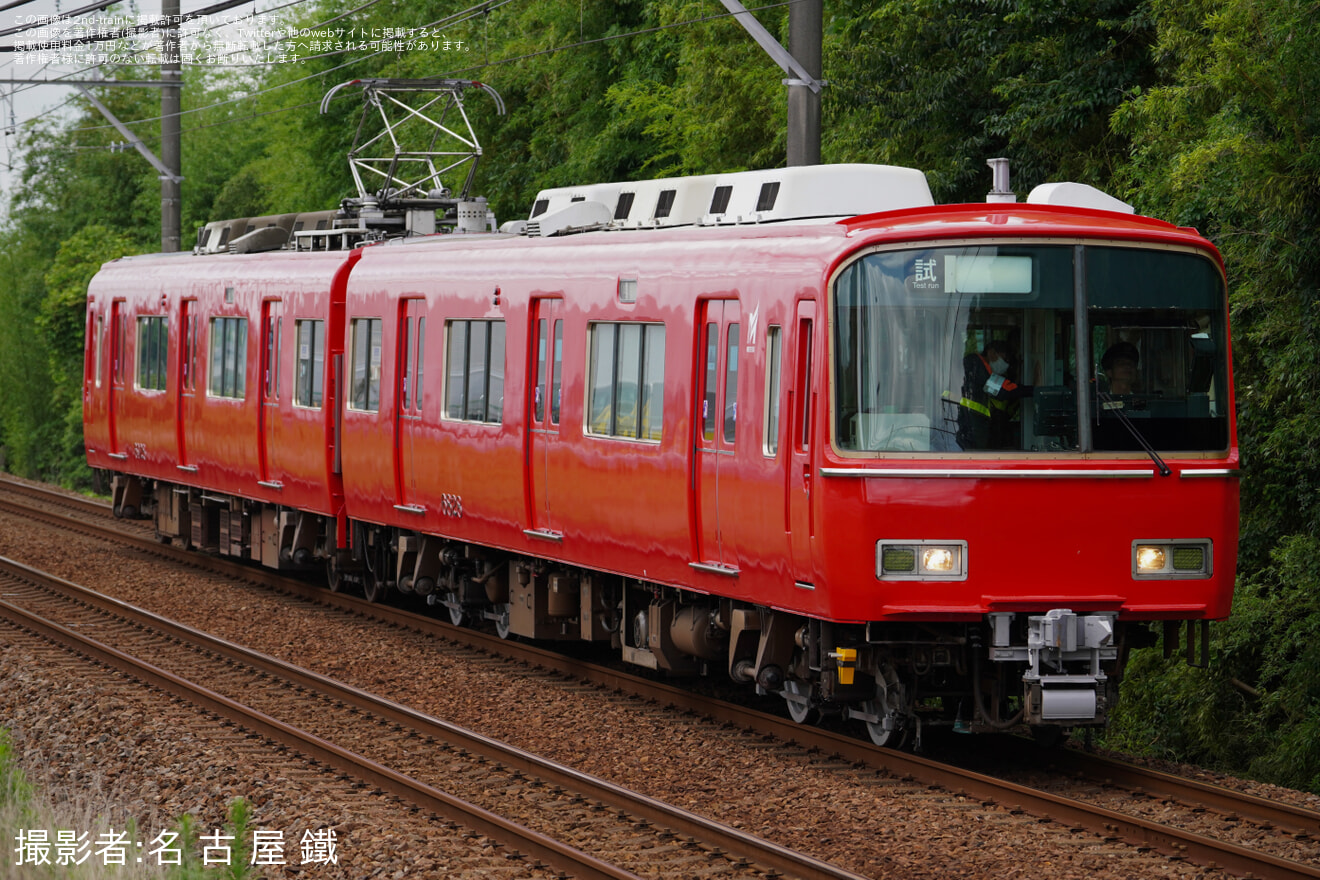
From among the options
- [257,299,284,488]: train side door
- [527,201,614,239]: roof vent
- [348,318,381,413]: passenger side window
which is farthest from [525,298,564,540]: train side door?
[257,299,284,488]: train side door

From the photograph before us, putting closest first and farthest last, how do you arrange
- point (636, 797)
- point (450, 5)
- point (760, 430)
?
point (636, 797), point (760, 430), point (450, 5)

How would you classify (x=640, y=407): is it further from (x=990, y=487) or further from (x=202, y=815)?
(x=202, y=815)

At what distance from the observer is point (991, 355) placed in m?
10.1

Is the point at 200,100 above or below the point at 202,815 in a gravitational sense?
above

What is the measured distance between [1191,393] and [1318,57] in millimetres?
Answer: 3990

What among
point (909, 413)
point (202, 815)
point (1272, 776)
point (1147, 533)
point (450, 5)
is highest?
point (450, 5)

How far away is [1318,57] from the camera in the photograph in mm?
13117

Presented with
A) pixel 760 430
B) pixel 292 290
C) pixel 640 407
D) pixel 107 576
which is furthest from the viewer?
pixel 107 576

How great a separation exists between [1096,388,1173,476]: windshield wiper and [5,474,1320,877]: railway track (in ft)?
5.23

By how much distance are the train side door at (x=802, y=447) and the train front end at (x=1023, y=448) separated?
0.19m

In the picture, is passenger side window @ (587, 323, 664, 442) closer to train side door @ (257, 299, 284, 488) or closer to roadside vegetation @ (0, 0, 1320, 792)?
roadside vegetation @ (0, 0, 1320, 792)

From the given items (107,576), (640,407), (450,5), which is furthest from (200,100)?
(640,407)

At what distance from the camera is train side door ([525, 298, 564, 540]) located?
1377 centimetres

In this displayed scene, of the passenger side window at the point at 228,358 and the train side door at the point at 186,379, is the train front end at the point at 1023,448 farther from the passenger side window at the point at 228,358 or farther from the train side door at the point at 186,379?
the train side door at the point at 186,379
